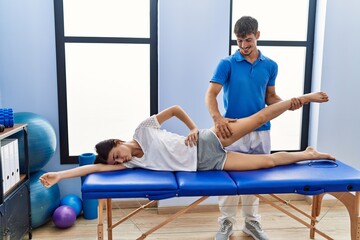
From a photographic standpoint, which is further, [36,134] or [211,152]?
[36,134]

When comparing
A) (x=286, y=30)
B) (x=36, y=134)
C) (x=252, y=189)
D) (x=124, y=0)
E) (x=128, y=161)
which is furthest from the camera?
(x=286, y=30)

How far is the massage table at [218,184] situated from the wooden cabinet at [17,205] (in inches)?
23.8

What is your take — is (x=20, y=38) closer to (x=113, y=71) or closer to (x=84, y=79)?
(x=84, y=79)

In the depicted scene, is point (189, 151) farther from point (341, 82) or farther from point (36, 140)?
point (341, 82)

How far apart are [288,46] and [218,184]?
1.89m

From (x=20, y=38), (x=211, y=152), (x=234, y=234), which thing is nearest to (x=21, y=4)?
(x=20, y=38)

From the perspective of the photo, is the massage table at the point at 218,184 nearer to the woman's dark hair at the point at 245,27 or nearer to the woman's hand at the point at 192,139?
the woman's hand at the point at 192,139

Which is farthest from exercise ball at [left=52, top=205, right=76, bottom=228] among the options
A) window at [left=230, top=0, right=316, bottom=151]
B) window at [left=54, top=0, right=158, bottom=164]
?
window at [left=230, top=0, right=316, bottom=151]

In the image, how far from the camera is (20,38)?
268 centimetres

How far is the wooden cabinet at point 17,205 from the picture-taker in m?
1.98

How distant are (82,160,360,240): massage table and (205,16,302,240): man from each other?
35 centimetres

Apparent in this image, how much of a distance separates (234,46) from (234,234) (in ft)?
5.23

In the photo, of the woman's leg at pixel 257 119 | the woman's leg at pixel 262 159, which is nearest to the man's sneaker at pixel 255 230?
the woman's leg at pixel 262 159

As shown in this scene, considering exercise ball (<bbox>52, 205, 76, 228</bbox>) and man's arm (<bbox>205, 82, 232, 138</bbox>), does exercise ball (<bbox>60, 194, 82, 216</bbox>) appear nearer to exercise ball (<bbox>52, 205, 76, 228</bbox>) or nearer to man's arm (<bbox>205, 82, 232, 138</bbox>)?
exercise ball (<bbox>52, 205, 76, 228</bbox>)
